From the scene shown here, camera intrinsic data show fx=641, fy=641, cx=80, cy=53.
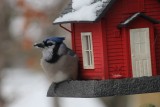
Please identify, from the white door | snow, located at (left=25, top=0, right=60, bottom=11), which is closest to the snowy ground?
snow, located at (left=25, top=0, right=60, bottom=11)

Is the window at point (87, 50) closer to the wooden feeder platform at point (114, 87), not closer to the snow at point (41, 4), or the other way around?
the wooden feeder platform at point (114, 87)

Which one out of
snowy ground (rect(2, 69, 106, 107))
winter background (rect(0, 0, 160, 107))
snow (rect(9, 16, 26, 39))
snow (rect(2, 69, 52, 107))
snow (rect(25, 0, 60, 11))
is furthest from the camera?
snow (rect(2, 69, 52, 107))

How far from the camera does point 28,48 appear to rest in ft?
25.3

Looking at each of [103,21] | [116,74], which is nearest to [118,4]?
[103,21]

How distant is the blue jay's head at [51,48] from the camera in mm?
3922

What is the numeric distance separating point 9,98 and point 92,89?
5530mm

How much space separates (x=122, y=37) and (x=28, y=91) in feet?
19.9

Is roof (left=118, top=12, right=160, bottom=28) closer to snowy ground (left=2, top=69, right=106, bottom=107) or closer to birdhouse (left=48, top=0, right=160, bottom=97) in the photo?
birdhouse (left=48, top=0, right=160, bottom=97)

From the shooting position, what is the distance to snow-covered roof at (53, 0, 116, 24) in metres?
3.76

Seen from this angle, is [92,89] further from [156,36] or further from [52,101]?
[52,101]

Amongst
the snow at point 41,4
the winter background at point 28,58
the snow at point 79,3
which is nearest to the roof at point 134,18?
the snow at point 79,3

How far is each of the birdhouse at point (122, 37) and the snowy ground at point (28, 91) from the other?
478 centimetres

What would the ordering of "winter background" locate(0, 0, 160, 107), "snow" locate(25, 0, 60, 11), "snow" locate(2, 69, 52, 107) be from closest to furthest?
"snow" locate(25, 0, 60, 11), "winter background" locate(0, 0, 160, 107), "snow" locate(2, 69, 52, 107)

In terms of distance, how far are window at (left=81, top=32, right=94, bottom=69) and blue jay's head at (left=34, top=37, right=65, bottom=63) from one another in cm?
15
